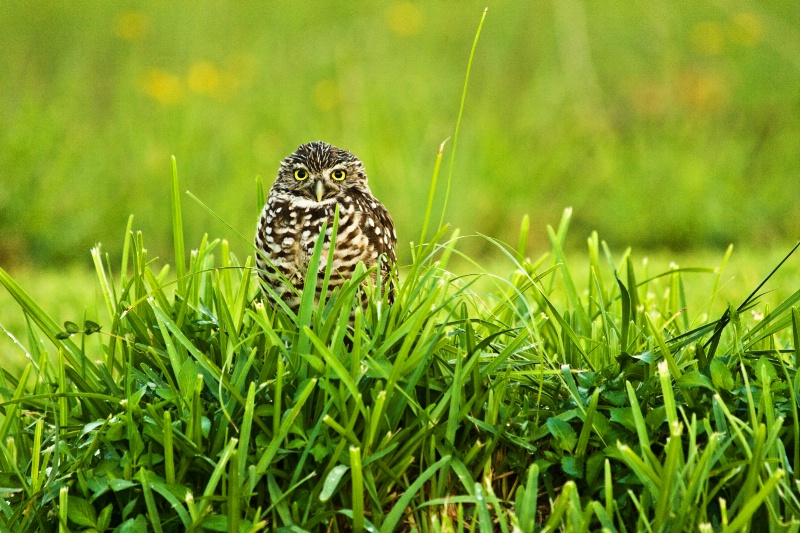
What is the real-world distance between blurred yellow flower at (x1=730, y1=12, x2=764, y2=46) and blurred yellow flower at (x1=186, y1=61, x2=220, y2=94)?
4.65 metres

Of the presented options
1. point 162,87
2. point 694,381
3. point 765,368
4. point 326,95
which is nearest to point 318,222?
point 694,381

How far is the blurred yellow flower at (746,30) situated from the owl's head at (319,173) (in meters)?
6.38

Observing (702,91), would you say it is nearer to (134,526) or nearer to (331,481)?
(331,481)

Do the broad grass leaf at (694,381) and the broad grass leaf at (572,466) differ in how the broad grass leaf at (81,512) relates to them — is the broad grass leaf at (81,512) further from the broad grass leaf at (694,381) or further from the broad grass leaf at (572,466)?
the broad grass leaf at (694,381)

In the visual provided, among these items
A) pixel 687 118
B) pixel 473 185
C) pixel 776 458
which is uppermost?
pixel 687 118

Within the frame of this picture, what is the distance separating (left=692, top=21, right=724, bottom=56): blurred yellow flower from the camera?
28.3 feet

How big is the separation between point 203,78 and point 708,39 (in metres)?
4.50

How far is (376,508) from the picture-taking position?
7.88 feet

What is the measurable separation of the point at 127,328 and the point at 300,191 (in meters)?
0.79

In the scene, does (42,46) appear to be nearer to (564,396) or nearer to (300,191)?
(300,191)

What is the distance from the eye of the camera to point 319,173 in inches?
133

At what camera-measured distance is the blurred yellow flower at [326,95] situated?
780cm

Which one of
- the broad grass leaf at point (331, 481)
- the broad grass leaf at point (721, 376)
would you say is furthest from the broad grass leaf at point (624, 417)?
the broad grass leaf at point (331, 481)

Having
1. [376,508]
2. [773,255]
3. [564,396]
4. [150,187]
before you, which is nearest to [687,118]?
[773,255]
